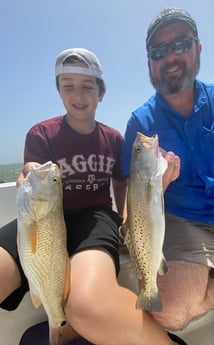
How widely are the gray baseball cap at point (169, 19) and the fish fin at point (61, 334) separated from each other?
2073 millimetres

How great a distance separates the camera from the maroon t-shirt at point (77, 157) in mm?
2461

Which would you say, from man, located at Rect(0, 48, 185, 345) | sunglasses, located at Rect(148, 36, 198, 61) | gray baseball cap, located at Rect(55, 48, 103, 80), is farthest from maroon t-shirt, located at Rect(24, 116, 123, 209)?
sunglasses, located at Rect(148, 36, 198, 61)

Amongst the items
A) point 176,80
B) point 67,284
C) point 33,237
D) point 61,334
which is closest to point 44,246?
point 33,237

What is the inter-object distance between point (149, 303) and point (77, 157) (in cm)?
120

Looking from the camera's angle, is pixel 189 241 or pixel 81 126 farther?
pixel 81 126

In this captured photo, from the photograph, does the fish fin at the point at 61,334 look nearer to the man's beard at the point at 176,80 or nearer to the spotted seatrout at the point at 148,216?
the spotted seatrout at the point at 148,216

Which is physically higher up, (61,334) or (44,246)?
(44,246)

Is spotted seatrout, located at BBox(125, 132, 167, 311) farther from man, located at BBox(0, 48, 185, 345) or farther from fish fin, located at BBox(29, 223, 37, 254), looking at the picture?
fish fin, located at BBox(29, 223, 37, 254)

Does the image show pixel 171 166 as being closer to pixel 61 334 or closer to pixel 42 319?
pixel 61 334

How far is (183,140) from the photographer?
2.40 meters

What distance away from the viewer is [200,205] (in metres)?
2.40

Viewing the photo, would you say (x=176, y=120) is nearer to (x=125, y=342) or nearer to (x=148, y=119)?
(x=148, y=119)

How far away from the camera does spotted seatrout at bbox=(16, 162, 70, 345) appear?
1.79 metres

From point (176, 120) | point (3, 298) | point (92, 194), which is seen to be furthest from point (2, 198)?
point (176, 120)
